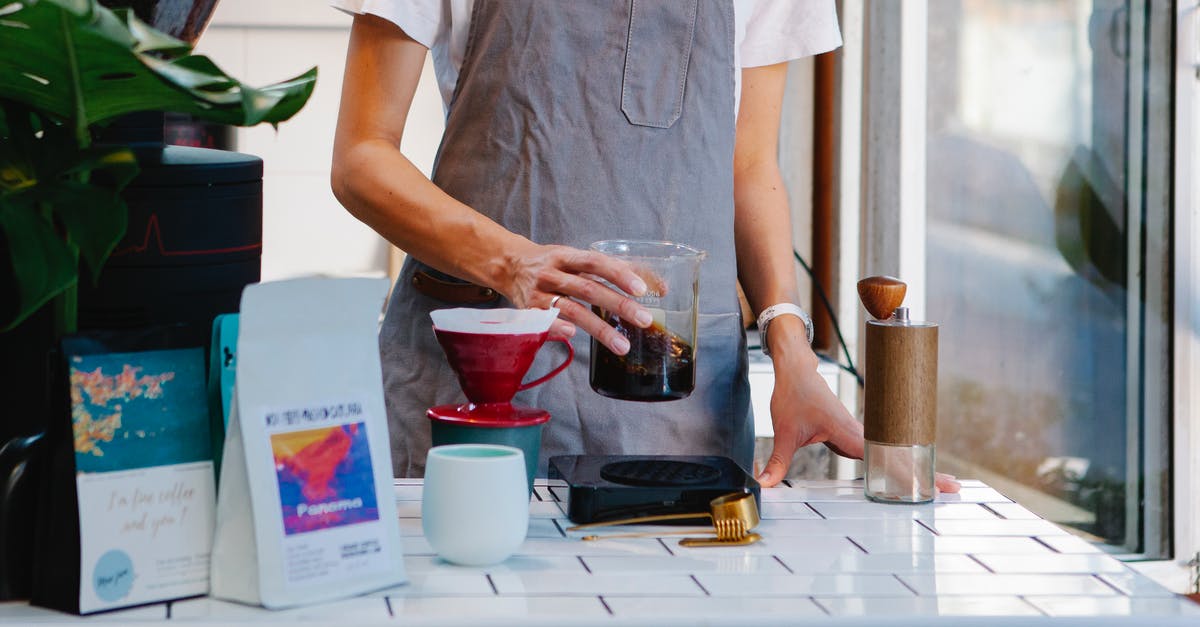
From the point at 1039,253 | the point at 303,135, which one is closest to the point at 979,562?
the point at 1039,253

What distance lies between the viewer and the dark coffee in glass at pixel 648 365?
3.91 ft

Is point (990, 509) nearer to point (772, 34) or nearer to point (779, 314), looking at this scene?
point (779, 314)

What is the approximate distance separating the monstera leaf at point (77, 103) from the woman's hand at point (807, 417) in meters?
0.71

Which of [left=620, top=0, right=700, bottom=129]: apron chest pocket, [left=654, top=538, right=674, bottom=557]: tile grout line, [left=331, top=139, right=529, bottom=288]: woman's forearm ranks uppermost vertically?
[left=620, top=0, right=700, bottom=129]: apron chest pocket

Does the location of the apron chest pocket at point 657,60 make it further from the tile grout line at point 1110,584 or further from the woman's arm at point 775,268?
the tile grout line at point 1110,584

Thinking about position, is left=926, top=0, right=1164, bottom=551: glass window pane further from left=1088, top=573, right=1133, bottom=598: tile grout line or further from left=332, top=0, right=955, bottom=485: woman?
left=1088, top=573, right=1133, bottom=598: tile grout line

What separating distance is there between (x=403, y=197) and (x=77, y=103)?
54 cm

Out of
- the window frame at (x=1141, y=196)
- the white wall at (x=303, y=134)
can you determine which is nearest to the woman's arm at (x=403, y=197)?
the window frame at (x=1141, y=196)

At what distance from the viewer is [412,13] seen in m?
1.49

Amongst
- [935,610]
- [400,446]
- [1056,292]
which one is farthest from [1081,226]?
[935,610]

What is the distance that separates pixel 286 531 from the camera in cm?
87

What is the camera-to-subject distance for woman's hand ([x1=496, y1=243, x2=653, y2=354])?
3.85ft

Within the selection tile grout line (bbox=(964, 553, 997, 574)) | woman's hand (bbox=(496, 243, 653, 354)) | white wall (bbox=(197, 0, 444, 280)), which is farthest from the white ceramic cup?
white wall (bbox=(197, 0, 444, 280))

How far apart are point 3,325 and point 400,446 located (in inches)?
23.3
